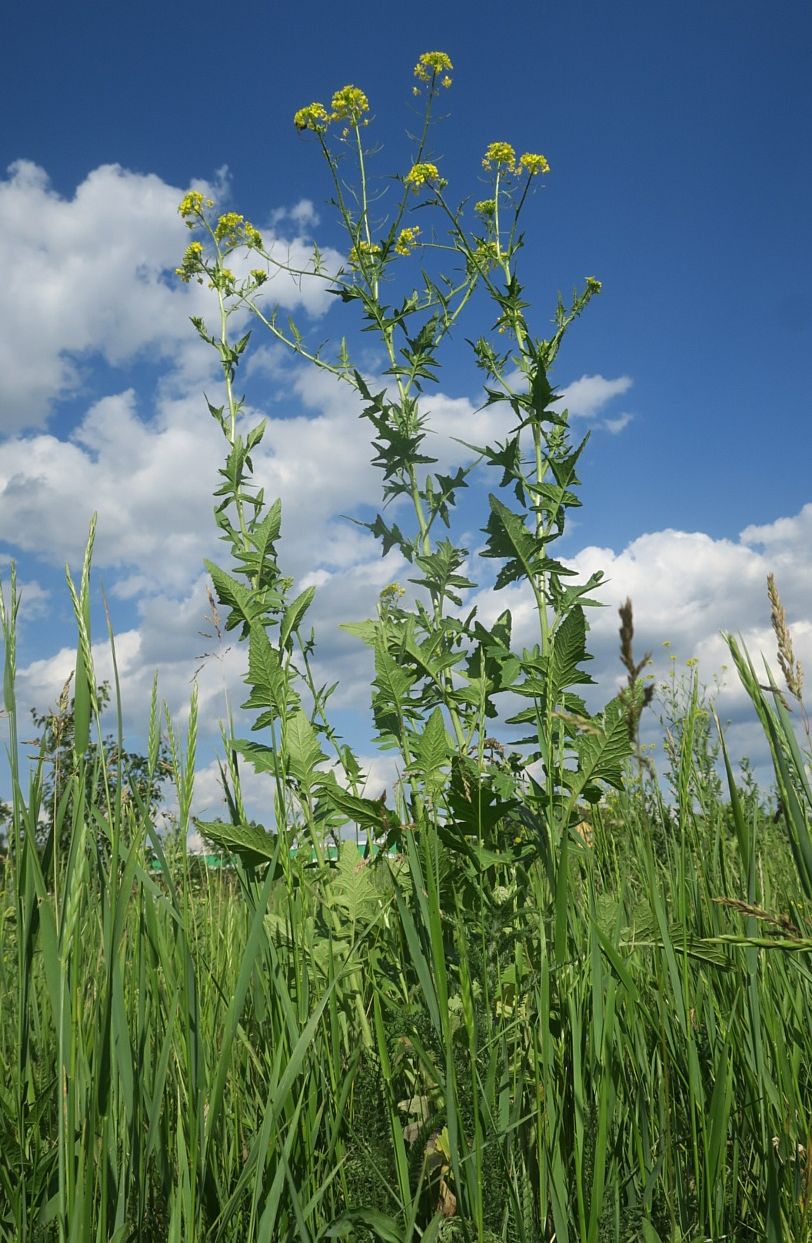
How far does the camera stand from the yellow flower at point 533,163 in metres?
3.24

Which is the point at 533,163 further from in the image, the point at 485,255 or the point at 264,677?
→ the point at 264,677

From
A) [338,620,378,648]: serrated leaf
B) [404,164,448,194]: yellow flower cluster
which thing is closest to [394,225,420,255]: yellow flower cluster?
[404,164,448,194]: yellow flower cluster

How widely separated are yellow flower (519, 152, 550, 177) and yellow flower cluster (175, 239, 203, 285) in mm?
1148

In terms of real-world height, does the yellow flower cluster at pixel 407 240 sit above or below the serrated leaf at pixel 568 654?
above

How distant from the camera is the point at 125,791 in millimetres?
1610

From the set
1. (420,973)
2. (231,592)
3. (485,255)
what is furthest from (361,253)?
(420,973)

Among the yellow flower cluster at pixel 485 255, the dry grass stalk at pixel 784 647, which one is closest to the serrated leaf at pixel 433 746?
the dry grass stalk at pixel 784 647

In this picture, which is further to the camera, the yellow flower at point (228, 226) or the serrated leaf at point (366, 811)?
the yellow flower at point (228, 226)

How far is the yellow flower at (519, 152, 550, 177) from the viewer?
324cm

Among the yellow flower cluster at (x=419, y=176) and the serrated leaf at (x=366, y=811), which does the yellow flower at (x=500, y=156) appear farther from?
the serrated leaf at (x=366, y=811)

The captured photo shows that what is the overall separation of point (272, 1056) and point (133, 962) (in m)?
0.40

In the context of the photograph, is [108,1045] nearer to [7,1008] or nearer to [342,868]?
[342,868]

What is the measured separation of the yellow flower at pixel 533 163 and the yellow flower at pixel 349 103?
61 cm

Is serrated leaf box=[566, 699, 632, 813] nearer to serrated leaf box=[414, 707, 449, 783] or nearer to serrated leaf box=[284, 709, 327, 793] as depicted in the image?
serrated leaf box=[414, 707, 449, 783]
